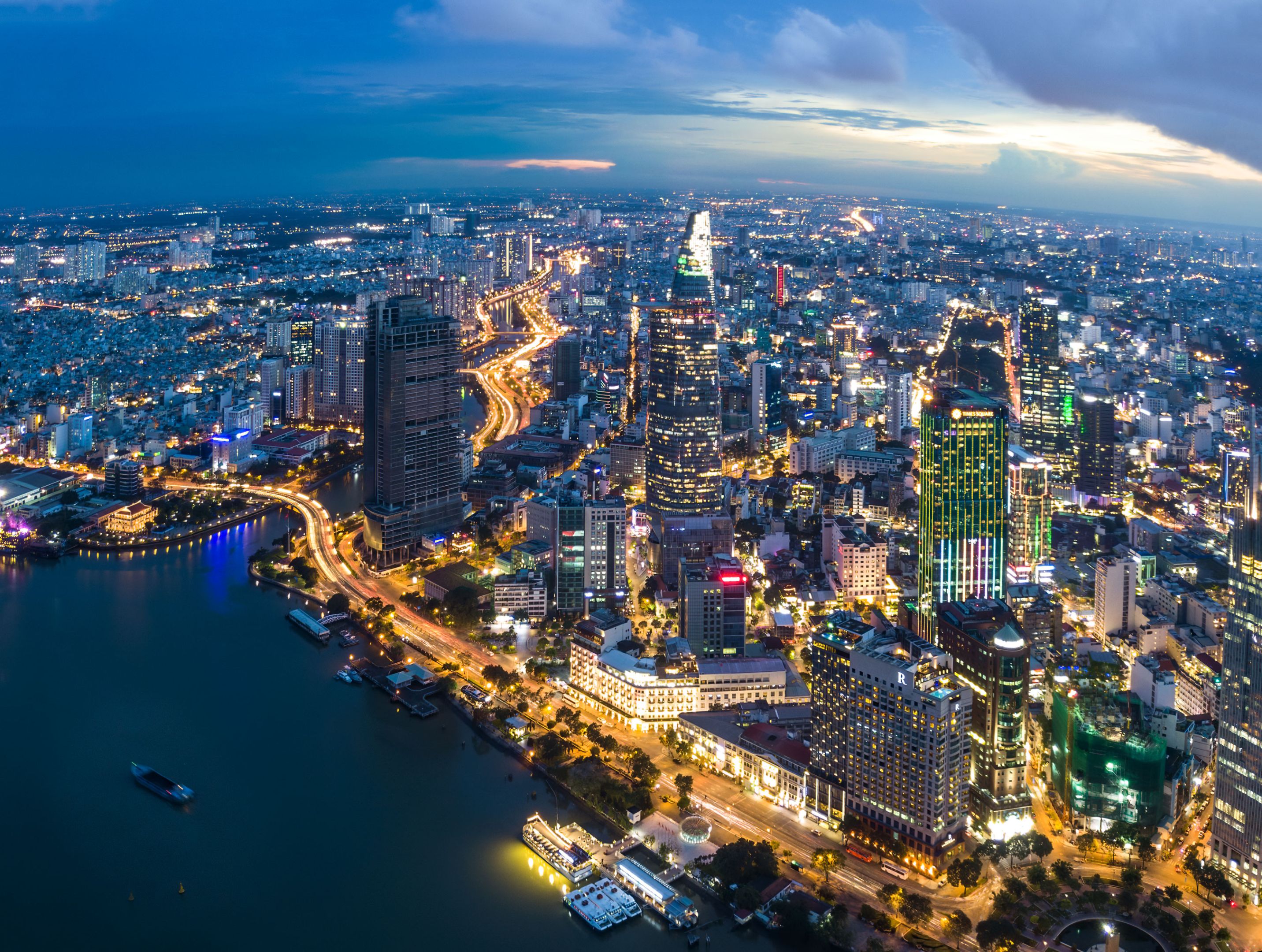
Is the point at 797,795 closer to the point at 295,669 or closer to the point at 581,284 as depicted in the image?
the point at 295,669

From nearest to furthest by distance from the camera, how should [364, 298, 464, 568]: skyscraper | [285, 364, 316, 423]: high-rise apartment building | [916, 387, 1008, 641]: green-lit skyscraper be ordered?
[916, 387, 1008, 641]: green-lit skyscraper
[364, 298, 464, 568]: skyscraper
[285, 364, 316, 423]: high-rise apartment building

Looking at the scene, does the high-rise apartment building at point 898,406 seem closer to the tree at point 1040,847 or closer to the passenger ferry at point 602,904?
the tree at point 1040,847

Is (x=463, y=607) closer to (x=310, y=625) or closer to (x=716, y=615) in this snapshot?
(x=310, y=625)

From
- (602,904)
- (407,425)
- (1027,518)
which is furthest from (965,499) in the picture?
(407,425)

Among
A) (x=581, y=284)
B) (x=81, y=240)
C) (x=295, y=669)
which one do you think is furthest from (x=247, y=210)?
(x=295, y=669)

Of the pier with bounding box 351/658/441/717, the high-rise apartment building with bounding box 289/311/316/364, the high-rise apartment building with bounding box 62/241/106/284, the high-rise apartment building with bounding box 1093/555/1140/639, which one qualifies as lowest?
the pier with bounding box 351/658/441/717

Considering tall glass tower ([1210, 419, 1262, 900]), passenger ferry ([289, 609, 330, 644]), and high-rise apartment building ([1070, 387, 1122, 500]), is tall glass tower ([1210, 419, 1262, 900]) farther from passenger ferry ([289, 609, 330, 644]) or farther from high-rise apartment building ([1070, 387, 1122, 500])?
high-rise apartment building ([1070, 387, 1122, 500])

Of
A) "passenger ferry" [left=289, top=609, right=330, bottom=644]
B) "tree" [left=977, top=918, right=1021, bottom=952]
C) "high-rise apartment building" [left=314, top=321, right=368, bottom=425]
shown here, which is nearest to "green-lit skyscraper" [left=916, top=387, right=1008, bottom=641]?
"tree" [left=977, top=918, right=1021, bottom=952]

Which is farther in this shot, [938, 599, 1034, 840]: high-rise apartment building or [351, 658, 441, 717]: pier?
[351, 658, 441, 717]: pier
